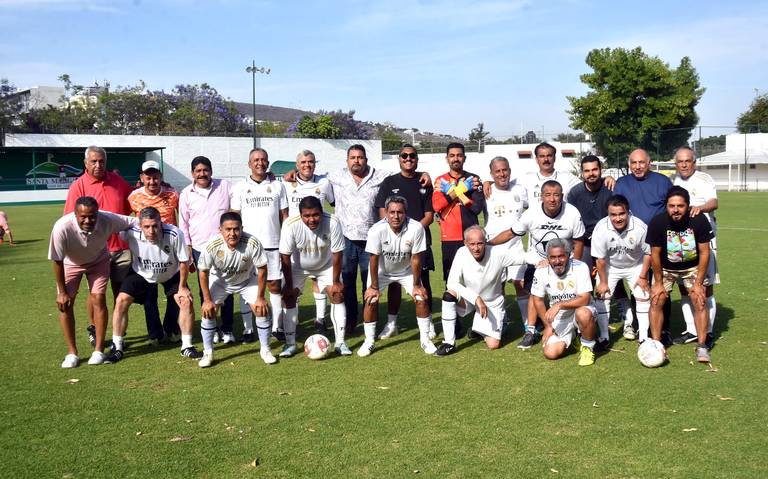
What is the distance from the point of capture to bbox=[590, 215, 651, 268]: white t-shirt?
7367 millimetres

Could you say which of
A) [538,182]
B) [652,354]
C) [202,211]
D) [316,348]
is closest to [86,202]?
[202,211]

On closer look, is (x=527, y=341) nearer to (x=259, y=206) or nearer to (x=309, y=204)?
(x=309, y=204)

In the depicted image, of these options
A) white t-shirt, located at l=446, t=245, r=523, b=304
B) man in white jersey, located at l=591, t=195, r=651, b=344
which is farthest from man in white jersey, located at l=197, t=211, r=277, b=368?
man in white jersey, located at l=591, t=195, r=651, b=344

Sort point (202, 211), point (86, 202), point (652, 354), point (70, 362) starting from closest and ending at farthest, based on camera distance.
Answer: point (652, 354)
point (86, 202)
point (70, 362)
point (202, 211)

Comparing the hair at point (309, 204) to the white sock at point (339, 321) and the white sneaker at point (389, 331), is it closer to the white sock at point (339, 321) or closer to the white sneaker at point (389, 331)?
the white sock at point (339, 321)

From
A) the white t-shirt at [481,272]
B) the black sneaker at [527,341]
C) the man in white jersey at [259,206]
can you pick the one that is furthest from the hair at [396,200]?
the black sneaker at [527,341]

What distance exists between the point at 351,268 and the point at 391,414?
306 cm

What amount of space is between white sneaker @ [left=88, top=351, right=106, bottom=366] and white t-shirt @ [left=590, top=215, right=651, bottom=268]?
17.2 feet

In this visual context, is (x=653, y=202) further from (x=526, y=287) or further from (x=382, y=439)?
(x=382, y=439)

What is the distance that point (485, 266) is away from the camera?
24.9ft

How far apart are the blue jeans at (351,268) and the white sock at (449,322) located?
1160mm

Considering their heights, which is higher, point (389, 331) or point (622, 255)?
point (622, 255)

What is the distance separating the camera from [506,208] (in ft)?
26.6

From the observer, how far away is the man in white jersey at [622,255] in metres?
7.25
